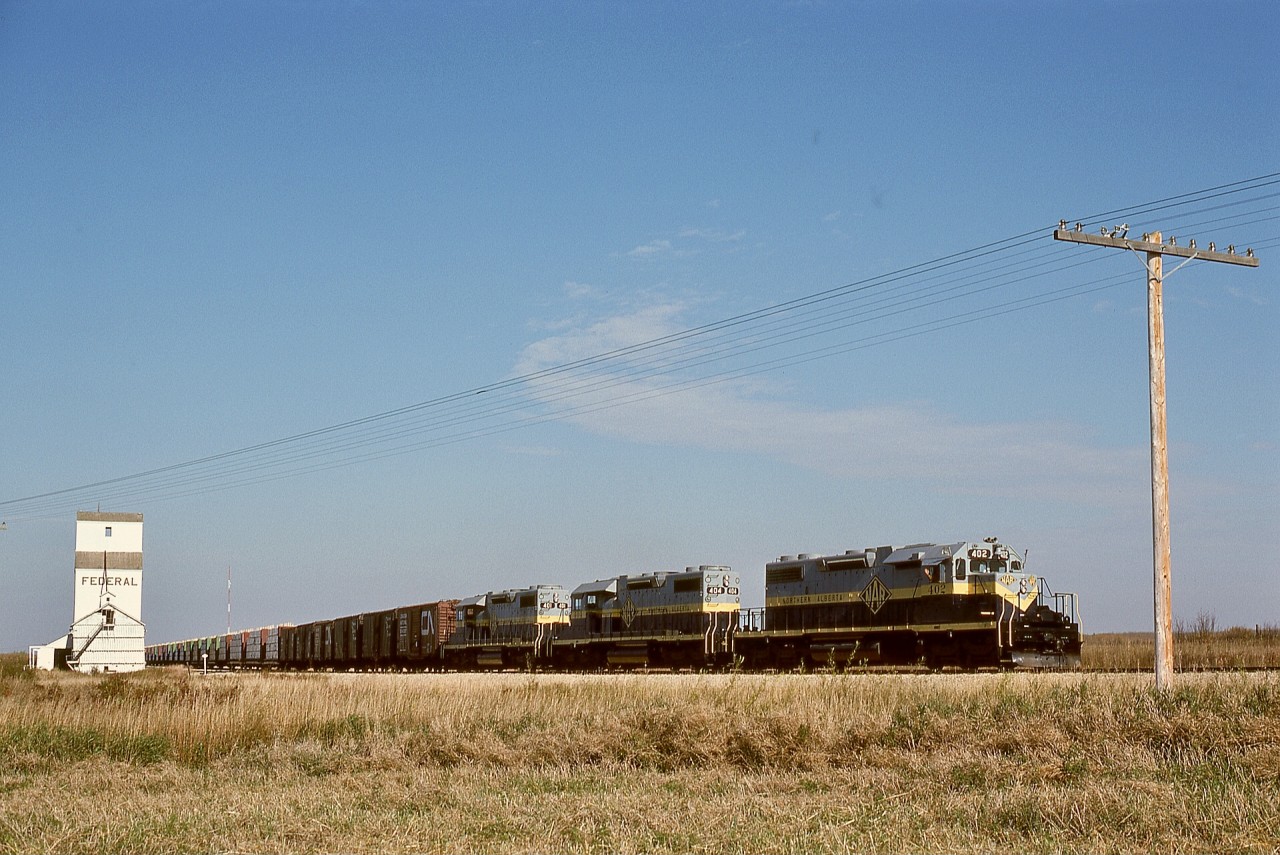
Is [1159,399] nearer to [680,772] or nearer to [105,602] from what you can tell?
[680,772]

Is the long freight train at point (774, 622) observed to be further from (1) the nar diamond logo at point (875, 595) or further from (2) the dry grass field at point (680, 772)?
(2) the dry grass field at point (680, 772)

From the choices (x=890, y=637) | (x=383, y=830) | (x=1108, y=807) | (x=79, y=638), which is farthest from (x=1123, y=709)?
(x=79, y=638)

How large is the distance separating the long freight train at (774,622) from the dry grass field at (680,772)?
10164 mm

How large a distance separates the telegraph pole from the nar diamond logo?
15152 mm

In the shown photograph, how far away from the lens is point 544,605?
51.2 metres

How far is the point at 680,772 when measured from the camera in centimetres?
1364

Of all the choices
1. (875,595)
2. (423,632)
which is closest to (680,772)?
(875,595)

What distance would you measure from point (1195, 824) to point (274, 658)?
73475 mm

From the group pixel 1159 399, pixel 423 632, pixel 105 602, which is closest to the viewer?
pixel 1159 399

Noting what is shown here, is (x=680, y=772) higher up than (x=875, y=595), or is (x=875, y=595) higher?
(x=875, y=595)

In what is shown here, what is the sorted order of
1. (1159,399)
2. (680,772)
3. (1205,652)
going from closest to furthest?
(680,772), (1159,399), (1205,652)

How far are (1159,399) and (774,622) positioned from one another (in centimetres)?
2102

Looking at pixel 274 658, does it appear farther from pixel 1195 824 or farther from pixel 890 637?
pixel 1195 824

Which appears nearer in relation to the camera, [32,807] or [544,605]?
[32,807]
